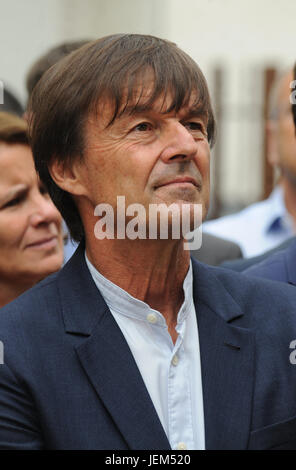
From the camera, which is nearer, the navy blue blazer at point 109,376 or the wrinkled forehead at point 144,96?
the navy blue blazer at point 109,376

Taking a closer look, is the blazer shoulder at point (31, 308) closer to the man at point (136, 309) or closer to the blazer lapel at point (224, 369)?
the man at point (136, 309)

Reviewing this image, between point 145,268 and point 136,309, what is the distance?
5.2 inches

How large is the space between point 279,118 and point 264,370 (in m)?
2.40

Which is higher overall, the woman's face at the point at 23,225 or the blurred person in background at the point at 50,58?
the blurred person in background at the point at 50,58

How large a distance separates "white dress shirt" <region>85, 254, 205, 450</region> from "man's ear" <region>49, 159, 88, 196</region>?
0.22 m

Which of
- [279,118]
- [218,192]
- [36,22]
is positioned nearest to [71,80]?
[279,118]

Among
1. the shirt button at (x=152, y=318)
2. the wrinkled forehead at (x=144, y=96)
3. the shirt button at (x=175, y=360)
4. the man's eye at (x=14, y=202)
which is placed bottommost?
the man's eye at (x=14, y=202)

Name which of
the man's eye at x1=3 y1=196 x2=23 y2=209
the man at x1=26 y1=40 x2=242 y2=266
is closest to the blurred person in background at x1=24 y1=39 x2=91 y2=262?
the man at x1=26 y1=40 x2=242 y2=266

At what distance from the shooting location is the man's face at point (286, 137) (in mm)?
3785

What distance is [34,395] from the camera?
5.84 ft

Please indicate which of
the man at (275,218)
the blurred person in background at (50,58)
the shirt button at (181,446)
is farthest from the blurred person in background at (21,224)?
the man at (275,218)

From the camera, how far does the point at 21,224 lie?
2.82 meters

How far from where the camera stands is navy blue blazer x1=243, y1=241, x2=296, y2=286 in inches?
98.1

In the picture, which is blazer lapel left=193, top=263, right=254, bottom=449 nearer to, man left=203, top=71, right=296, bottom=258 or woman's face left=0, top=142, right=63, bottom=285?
woman's face left=0, top=142, right=63, bottom=285
